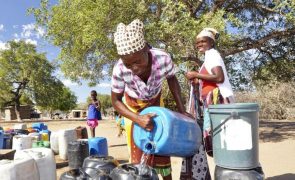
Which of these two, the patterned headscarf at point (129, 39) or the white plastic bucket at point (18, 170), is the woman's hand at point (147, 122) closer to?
the patterned headscarf at point (129, 39)

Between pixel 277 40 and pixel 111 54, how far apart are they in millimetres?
5251

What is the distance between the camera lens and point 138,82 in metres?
3.06

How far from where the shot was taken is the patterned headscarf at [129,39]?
2.73 metres

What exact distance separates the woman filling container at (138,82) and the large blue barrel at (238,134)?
388mm

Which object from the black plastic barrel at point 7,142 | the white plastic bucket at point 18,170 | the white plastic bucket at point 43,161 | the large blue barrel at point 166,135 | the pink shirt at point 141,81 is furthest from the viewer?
the black plastic barrel at point 7,142

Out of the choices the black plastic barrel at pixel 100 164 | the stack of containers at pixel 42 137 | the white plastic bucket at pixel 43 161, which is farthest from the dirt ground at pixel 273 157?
the black plastic barrel at pixel 100 164

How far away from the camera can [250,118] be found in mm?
3156

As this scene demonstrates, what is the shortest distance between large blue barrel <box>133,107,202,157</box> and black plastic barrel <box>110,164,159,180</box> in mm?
274

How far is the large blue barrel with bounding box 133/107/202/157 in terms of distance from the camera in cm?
270

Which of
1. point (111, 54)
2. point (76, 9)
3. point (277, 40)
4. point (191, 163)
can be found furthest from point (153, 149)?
point (277, 40)

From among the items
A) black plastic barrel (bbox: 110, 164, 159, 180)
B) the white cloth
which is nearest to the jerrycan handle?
black plastic barrel (bbox: 110, 164, 159, 180)

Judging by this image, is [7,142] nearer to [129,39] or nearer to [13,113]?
[129,39]

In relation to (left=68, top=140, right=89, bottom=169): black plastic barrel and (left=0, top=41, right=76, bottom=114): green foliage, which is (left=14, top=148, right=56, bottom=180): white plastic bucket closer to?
(left=68, top=140, right=89, bottom=169): black plastic barrel

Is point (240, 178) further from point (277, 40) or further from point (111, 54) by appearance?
point (277, 40)
